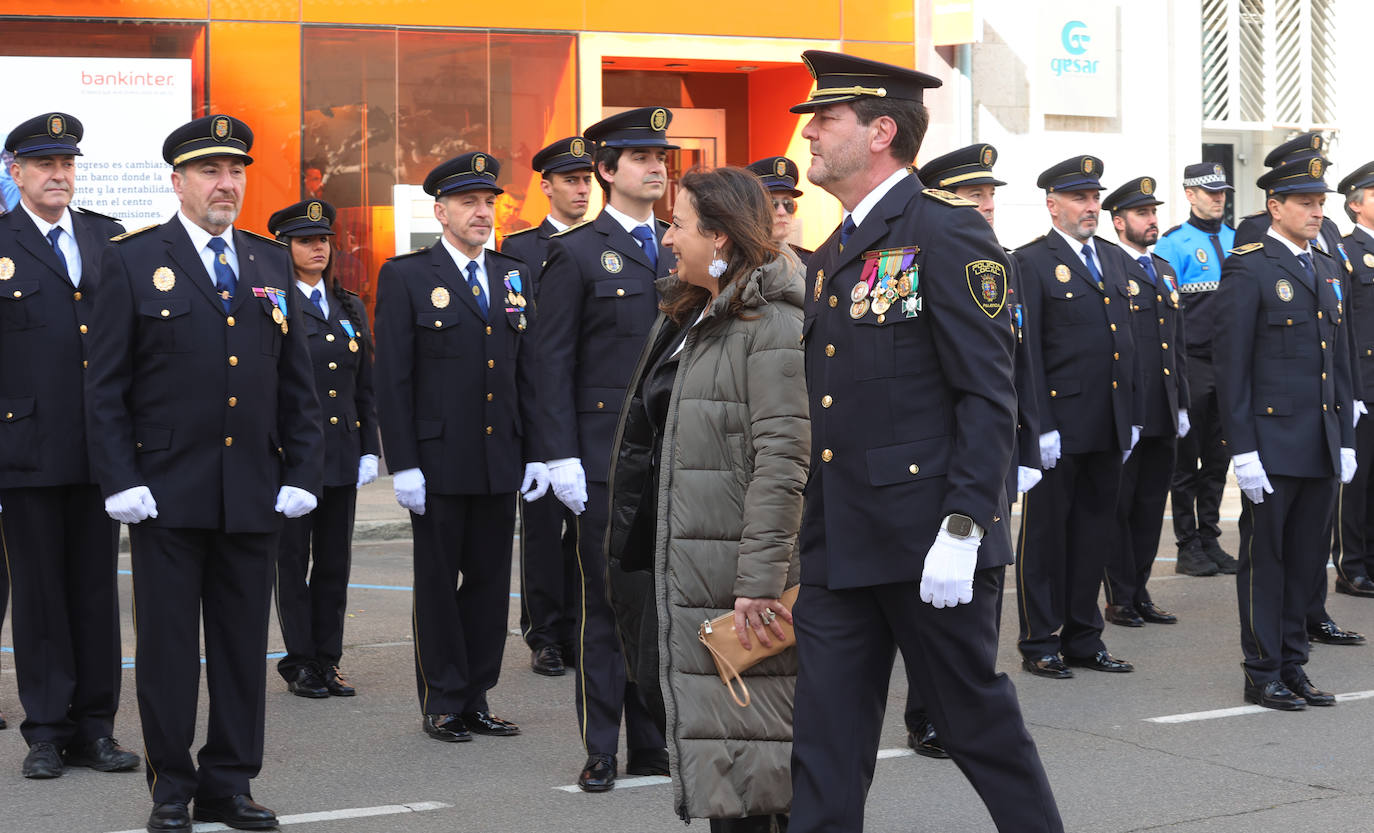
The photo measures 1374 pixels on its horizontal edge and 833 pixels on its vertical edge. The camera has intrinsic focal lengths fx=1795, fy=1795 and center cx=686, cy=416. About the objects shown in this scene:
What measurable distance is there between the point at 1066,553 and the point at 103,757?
4553 millimetres

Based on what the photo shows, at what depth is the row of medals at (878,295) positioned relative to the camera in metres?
4.42

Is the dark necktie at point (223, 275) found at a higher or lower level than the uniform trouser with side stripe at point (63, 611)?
higher

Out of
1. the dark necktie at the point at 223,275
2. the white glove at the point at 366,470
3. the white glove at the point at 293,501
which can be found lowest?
the white glove at the point at 366,470

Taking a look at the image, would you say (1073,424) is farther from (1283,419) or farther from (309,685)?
(309,685)

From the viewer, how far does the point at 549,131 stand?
52.0 ft

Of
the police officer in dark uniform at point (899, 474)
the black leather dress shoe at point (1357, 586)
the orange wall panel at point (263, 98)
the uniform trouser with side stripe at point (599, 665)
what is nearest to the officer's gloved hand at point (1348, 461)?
the black leather dress shoe at point (1357, 586)

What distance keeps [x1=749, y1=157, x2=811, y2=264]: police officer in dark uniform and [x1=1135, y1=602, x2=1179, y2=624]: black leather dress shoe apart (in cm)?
292

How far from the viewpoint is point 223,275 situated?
5.91 metres

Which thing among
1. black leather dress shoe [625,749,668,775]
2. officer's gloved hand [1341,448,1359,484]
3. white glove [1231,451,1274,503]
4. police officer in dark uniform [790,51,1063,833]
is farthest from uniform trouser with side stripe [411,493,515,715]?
officer's gloved hand [1341,448,1359,484]

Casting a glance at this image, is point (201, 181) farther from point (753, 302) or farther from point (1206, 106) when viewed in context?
point (1206, 106)

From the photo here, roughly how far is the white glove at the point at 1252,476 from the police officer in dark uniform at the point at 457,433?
2994 mm

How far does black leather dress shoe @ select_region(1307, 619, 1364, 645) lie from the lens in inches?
358

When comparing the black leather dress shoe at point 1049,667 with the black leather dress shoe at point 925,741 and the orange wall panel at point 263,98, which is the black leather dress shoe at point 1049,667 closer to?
the black leather dress shoe at point 925,741

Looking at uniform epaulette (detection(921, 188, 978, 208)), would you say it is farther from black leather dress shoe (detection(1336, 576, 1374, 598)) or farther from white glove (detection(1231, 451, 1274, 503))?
black leather dress shoe (detection(1336, 576, 1374, 598))
